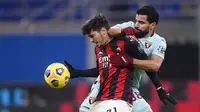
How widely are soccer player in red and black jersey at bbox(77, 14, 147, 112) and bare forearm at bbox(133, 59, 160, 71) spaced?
10 cm

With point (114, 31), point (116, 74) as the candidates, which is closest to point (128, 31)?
point (114, 31)

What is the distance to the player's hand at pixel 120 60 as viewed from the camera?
20.8 ft

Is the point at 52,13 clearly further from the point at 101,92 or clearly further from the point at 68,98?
the point at 101,92

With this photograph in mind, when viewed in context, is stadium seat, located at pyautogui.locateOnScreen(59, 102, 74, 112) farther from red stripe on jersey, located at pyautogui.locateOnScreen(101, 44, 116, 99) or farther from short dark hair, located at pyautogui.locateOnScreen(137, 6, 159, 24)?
red stripe on jersey, located at pyautogui.locateOnScreen(101, 44, 116, 99)

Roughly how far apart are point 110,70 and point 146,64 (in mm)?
327

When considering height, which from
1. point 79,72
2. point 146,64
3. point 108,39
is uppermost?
point 108,39

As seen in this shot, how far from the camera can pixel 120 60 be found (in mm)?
6332

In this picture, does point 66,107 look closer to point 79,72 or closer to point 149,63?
point 79,72

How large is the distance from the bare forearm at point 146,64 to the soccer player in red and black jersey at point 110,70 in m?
0.10

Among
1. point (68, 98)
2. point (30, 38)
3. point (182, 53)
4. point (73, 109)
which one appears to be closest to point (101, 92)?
point (73, 109)

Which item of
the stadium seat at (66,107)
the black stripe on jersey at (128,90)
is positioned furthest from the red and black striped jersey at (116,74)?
the stadium seat at (66,107)

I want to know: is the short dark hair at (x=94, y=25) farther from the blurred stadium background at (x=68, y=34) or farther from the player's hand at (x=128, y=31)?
the blurred stadium background at (x=68, y=34)

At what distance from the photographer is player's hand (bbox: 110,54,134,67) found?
20.8 ft

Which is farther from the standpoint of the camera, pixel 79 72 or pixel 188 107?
pixel 188 107
